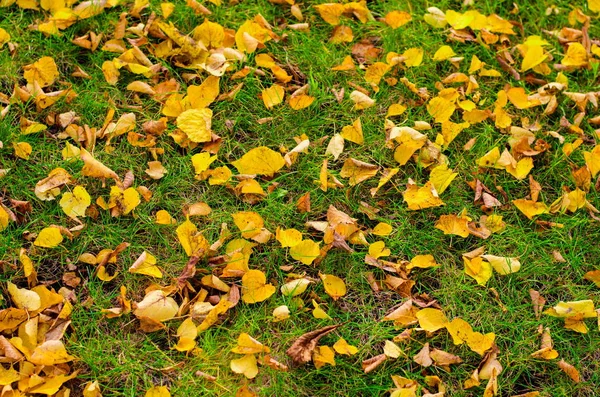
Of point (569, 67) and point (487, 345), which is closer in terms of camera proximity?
point (487, 345)

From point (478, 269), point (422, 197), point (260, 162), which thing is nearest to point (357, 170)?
point (422, 197)

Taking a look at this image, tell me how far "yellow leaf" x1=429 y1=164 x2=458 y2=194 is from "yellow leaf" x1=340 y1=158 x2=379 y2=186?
0.23 meters

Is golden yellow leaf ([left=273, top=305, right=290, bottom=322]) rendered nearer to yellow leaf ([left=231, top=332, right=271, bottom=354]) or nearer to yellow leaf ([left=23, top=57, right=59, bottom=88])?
yellow leaf ([left=231, top=332, right=271, bottom=354])

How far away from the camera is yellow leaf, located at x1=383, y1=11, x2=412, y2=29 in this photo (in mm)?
3271

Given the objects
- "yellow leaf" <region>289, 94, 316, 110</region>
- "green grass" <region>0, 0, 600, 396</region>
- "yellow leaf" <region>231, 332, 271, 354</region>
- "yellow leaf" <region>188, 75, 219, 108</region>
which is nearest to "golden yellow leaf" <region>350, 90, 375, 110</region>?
"green grass" <region>0, 0, 600, 396</region>

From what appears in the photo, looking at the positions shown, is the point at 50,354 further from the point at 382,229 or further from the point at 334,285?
the point at 382,229

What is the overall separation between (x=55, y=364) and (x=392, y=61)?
191 centimetres

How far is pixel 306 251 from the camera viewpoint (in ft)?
8.47

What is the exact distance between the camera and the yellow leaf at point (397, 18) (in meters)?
3.27

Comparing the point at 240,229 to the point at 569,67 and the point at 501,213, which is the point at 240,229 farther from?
the point at 569,67

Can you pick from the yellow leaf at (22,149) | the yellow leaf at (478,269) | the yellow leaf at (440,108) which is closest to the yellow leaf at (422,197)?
the yellow leaf at (478,269)

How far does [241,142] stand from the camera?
9.56 feet

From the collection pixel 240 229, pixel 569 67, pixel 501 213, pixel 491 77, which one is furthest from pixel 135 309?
pixel 569 67

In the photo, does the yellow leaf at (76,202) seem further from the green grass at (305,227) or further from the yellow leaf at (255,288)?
the yellow leaf at (255,288)
